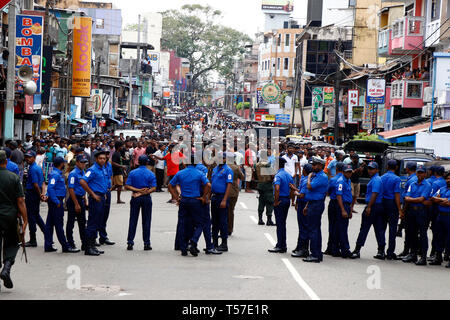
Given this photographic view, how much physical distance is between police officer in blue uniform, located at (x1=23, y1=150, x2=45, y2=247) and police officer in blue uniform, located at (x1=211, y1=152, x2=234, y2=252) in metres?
3.15

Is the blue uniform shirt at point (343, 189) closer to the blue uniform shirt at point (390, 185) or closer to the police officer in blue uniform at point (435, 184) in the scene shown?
the blue uniform shirt at point (390, 185)

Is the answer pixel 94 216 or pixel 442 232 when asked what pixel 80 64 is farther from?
pixel 442 232

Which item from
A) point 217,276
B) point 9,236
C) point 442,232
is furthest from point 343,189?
point 9,236

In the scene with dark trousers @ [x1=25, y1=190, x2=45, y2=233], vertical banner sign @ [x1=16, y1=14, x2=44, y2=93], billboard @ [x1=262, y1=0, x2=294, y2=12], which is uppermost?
billboard @ [x1=262, y1=0, x2=294, y2=12]

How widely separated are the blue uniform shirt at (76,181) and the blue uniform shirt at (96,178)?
0.13 metres

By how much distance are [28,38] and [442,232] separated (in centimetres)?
2016

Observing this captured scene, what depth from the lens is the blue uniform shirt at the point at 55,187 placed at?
44.4 feet

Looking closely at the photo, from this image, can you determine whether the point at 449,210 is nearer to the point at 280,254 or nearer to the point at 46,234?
the point at 280,254

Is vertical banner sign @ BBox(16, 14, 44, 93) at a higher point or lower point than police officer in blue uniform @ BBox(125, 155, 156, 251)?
higher

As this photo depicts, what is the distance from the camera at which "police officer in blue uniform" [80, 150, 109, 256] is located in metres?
13.5

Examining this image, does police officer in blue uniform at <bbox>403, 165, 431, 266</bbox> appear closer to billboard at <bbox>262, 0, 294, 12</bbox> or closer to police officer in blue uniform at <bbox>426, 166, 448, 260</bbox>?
police officer in blue uniform at <bbox>426, 166, 448, 260</bbox>

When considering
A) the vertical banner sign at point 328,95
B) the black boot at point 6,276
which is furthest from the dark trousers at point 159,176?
the vertical banner sign at point 328,95

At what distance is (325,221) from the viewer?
21094 mm

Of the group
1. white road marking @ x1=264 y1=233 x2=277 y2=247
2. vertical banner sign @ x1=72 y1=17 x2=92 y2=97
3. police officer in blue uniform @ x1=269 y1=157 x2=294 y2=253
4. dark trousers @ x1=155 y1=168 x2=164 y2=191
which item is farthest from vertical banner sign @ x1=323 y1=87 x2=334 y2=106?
police officer in blue uniform @ x1=269 y1=157 x2=294 y2=253
